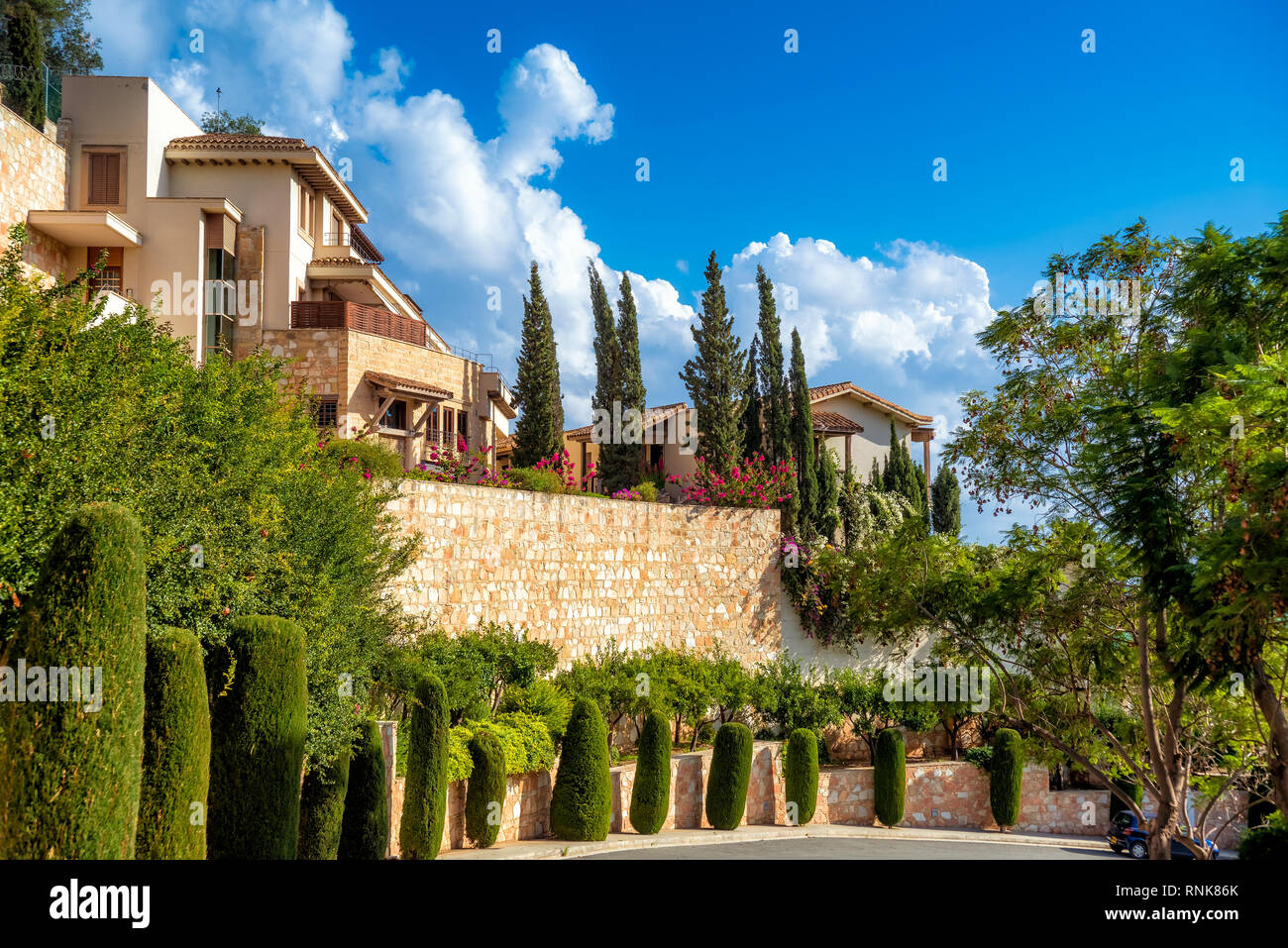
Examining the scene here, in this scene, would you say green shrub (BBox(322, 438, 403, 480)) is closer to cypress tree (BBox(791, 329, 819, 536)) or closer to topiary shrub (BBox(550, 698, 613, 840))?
topiary shrub (BBox(550, 698, 613, 840))

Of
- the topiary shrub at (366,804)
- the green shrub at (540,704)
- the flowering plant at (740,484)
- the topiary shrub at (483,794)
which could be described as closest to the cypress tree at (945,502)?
the flowering plant at (740,484)

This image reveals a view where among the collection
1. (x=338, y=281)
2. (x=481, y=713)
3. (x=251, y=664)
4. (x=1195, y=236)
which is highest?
(x=338, y=281)

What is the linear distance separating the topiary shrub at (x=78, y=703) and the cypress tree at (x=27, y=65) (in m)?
21.3

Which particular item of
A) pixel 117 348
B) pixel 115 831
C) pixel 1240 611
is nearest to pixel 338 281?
pixel 117 348

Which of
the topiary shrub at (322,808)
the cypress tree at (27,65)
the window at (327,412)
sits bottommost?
the topiary shrub at (322,808)

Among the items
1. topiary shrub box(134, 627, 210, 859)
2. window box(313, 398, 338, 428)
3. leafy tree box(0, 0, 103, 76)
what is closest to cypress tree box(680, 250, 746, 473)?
window box(313, 398, 338, 428)

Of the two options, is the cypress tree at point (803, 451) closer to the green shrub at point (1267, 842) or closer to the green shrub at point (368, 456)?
the green shrub at point (368, 456)

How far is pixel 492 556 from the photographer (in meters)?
21.0

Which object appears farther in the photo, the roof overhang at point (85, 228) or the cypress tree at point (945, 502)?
the cypress tree at point (945, 502)

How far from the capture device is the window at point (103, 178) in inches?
969

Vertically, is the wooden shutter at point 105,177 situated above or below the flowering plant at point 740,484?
above

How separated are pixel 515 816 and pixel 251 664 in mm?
8279

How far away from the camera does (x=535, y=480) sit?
76.4ft
